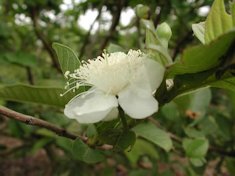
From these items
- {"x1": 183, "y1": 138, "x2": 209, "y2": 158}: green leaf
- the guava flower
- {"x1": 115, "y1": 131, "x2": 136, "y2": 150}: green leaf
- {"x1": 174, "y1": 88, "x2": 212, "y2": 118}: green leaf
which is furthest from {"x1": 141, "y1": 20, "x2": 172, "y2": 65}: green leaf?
{"x1": 174, "y1": 88, "x2": 212, "y2": 118}: green leaf

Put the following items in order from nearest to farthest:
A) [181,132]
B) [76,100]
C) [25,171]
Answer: [76,100] < [181,132] < [25,171]

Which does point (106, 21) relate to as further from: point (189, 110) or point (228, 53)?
point (228, 53)

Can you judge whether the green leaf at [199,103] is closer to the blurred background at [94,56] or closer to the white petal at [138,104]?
the blurred background at [94,56]

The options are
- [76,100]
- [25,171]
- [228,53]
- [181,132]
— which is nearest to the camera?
[228,53]

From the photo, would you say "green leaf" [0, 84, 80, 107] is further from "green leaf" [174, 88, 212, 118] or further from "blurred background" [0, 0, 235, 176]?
"green leaf" [174, 88, 212, 118]

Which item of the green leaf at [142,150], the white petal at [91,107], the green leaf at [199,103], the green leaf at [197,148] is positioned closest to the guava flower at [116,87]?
the white petal at [91,107]

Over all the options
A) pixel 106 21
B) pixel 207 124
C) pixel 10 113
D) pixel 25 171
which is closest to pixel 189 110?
pixel 207 124
